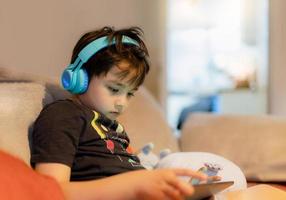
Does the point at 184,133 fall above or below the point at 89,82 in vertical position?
below

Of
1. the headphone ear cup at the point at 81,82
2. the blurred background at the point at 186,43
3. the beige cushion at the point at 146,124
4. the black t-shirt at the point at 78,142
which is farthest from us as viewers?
the blurred background at the point at 186,43

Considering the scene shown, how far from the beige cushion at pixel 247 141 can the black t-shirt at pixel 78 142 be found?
2.12ft

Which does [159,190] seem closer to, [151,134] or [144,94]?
[151,134]

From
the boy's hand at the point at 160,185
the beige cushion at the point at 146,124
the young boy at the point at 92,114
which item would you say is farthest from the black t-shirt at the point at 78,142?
the beige cushion at the point at 146,124

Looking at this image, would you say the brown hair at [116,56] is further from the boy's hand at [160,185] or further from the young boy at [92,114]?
the boy's hand at [160,185]

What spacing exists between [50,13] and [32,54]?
203mm

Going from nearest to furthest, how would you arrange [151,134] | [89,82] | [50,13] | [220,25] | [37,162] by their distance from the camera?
[37,162]
[89,82]
[151,134]
[50,13]
[220,25]

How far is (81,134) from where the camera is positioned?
42.6 inches

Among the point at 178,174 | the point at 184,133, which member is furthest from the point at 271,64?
the point at 178,174

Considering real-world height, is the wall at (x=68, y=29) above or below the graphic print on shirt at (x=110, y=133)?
above

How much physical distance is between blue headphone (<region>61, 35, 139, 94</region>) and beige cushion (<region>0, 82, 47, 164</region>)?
4.4 inches

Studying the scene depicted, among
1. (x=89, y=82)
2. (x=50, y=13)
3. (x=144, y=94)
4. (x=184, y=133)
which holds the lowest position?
(x=184, y=133)

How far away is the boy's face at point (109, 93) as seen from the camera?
3.67 feet

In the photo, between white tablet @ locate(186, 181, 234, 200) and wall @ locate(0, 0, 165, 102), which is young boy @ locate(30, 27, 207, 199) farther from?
wall @ locate(0, 0, 165, 102)
